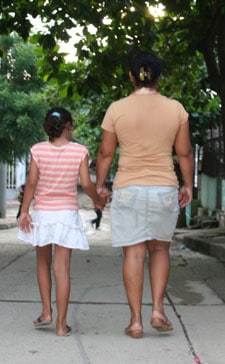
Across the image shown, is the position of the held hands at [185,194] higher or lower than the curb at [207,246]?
higher

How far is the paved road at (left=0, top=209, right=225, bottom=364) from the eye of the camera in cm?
386

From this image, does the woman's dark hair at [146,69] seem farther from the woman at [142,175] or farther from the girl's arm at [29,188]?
the girl's arm at [29,188]

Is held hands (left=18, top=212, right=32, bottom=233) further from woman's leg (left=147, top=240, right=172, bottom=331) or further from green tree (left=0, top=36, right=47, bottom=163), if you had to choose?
green tree (left=0, top=36, right=47, bottom=163)

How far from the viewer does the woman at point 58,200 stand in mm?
4219

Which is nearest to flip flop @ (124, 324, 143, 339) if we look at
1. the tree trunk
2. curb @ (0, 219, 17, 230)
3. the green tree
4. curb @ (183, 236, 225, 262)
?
curb @ (183, 236, 225, 262)

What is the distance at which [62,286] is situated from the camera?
13.9 ft

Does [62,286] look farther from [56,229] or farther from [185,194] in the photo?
[185,194]

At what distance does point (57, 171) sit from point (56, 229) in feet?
1.34

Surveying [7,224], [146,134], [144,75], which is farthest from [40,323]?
[7,224]

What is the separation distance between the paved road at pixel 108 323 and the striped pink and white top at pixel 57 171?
3.13 ft

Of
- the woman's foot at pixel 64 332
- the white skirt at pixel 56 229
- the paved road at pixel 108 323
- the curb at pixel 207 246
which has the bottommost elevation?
the curb at pixel 207 246

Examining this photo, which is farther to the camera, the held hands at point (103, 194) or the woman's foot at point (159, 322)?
the held hands at point (103, 194)

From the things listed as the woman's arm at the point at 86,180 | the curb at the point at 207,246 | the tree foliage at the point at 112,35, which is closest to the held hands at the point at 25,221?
the woman's arm at the point at 86,180

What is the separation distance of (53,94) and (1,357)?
42.0 feet
